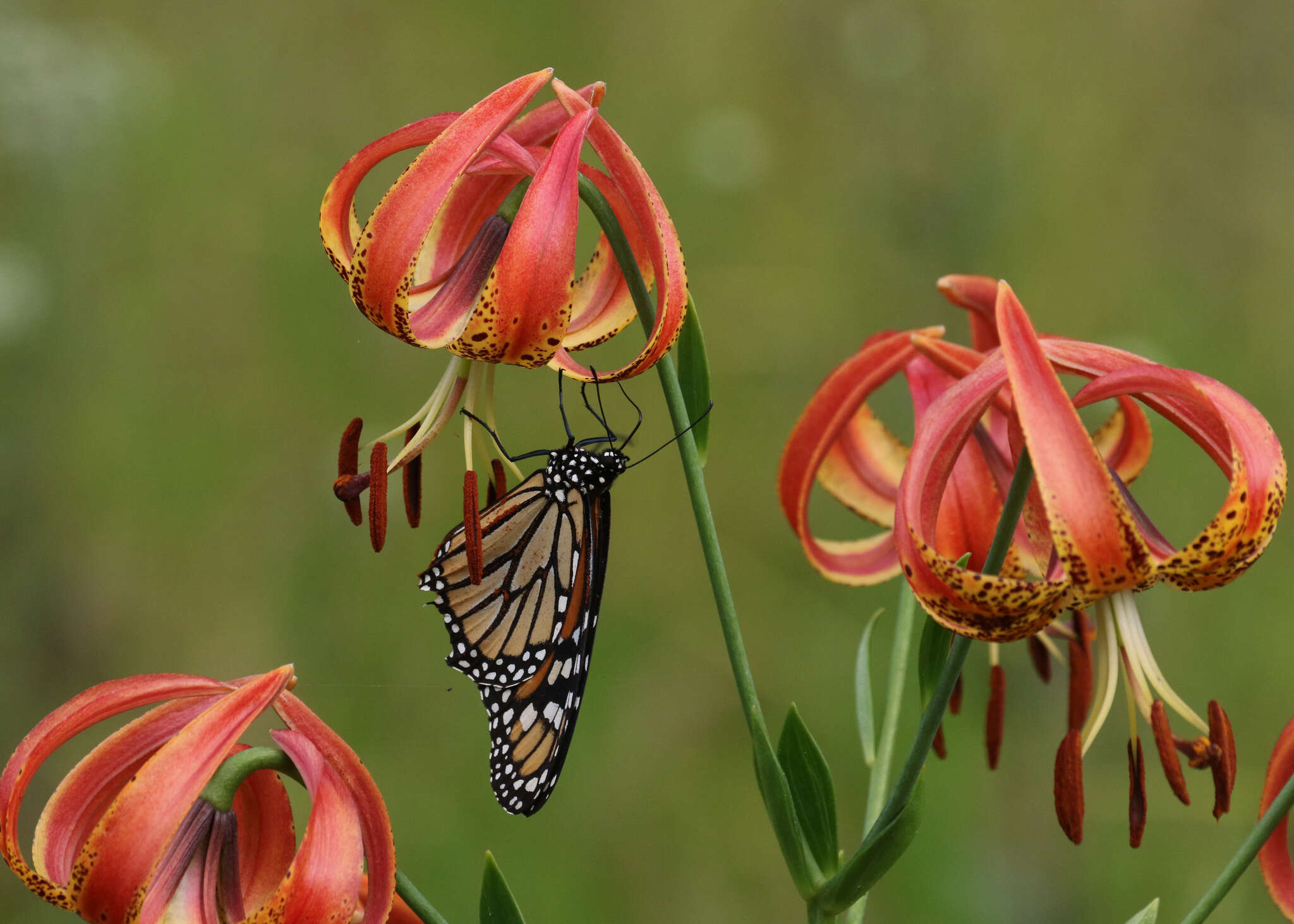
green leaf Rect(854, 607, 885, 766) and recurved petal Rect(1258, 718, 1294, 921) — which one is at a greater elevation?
green leaf Rect(854, 607, 885, 766)

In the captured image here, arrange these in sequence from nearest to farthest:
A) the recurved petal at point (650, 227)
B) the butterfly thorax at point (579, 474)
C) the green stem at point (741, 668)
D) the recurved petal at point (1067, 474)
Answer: the recurved petal at point (1067, 474), the recurved petal at point (650, 227), the green stem at point (741, 668), the butterfly thorax at point (579, 474)

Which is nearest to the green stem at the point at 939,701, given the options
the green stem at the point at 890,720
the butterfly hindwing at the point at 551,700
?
the green stem at the point at 890,720

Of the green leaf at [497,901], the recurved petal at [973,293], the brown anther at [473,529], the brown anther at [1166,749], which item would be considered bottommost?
the green leaf at [497,901]

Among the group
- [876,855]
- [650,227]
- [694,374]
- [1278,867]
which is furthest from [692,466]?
[1278,867]

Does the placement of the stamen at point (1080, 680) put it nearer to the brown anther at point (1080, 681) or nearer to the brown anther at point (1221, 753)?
the brown anther at point (1080, 681)

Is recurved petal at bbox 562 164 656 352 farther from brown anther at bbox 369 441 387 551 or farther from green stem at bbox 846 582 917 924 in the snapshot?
green stem at bbox 846 582 917 924

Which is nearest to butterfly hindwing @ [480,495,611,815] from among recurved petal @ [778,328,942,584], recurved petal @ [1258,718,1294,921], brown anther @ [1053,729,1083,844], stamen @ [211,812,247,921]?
recurved petal @ [778,328,942,584]

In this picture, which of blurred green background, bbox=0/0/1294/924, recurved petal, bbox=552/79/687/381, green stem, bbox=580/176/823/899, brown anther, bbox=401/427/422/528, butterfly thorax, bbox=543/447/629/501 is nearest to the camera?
recurved petal, bbox=552/79/687/381
